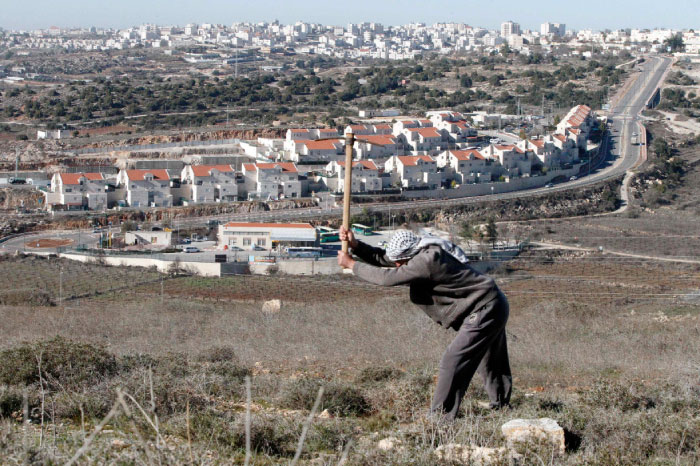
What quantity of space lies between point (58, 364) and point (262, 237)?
16686 millimetres

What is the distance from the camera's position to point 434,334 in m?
7.96

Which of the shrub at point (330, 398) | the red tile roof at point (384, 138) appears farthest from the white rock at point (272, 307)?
the red tile roof at point (384, 138)

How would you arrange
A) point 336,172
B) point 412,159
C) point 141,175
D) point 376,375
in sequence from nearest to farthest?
point 376,375, point 141,175, point 336,172, point 412,159

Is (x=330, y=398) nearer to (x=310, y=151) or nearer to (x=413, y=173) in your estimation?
(x=413, y=173)

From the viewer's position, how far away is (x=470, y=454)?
2.78 m

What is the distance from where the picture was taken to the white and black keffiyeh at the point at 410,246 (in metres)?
3.35

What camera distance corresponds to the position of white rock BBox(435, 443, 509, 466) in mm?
2766

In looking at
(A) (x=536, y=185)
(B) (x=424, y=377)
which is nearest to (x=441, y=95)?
(A) (x=536, y=185)

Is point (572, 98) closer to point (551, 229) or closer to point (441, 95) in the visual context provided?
point (441, 95)

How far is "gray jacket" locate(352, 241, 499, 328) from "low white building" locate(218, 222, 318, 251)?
56.5ft

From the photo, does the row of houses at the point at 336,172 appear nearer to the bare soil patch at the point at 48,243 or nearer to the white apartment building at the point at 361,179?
the white apartment building at the point at 361,179

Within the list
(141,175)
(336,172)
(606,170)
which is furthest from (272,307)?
(606,170)

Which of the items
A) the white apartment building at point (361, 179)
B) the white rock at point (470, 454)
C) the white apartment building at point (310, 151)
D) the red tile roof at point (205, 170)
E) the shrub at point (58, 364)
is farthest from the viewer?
the white apartment building at point (310, 151)

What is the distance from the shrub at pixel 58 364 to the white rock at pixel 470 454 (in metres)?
2.10
